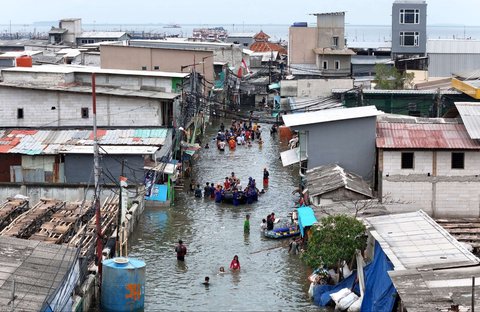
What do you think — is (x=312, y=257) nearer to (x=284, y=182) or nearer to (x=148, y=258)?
(x=148, y=258)

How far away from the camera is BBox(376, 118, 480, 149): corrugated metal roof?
1184 inches

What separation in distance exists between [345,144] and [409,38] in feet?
109

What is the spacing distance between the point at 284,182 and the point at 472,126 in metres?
11.9

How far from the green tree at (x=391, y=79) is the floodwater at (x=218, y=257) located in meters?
12.0

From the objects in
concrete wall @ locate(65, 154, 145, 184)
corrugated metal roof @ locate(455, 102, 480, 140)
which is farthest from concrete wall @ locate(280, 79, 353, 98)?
corrugated metal roof @ locate(455, 102, 480, 140)

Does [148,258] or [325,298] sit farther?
[148,258]

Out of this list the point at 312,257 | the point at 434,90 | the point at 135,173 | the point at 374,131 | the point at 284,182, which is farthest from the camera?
the point at 434,90

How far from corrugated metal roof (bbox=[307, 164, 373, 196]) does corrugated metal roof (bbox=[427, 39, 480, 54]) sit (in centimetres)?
2523

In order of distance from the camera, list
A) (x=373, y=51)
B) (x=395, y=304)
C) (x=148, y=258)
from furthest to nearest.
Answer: (x=373, y=51) < (x=148, y=258) < (x=395, y=304)

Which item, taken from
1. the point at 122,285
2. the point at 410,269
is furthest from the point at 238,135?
the point at 410,269

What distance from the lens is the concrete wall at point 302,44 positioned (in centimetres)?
6594

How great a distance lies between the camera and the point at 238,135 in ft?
174

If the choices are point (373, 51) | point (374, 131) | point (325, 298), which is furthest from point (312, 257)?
point (373, 51)

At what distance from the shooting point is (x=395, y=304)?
20.8m
